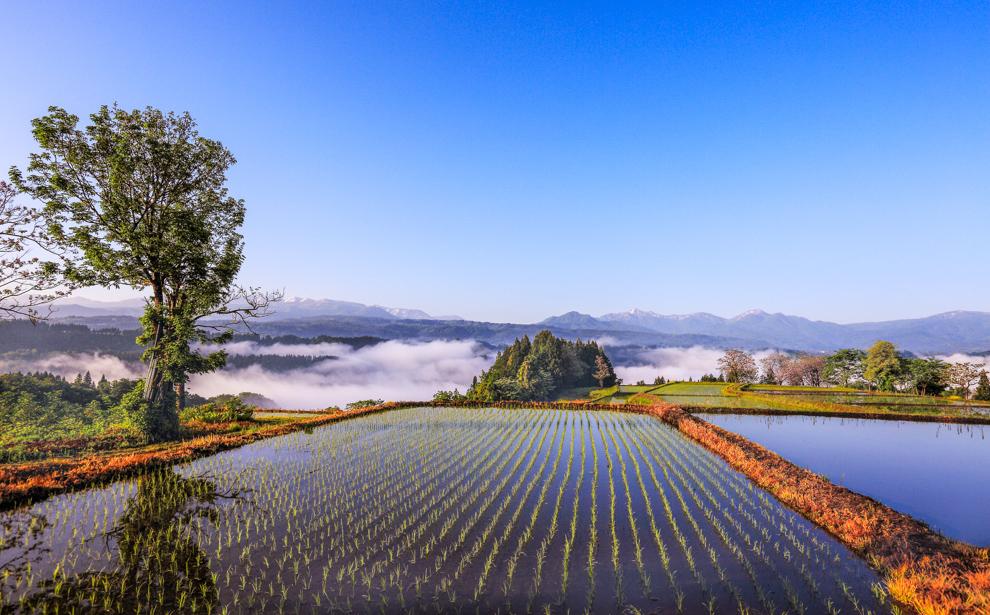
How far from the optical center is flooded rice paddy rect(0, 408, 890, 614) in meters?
7.43

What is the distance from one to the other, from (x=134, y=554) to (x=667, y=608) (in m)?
11.2

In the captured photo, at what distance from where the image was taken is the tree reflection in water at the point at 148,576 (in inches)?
276

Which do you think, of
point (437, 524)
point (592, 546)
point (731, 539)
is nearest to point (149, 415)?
point (437, 524)

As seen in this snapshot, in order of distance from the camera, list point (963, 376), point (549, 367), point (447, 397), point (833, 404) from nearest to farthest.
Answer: point (833, 404) < point (447, 397) < point (963, 376) < point (549, 367)

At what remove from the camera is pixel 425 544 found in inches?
378

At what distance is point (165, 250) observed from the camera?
20766 mm

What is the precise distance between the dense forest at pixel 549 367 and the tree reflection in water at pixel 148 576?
57255 mm

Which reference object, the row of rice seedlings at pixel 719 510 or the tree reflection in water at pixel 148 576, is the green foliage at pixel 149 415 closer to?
the tree reflection in water at pixel 148 576

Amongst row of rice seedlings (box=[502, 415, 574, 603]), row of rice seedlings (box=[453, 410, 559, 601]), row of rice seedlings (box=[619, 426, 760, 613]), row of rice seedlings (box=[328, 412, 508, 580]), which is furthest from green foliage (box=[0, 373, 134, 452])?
row of rice seedlings (box=[619, 426, 760, 613])

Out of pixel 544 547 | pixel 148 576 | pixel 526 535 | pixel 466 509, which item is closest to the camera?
pixel 148 576

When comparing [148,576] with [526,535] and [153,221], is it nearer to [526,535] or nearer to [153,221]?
[526,535]

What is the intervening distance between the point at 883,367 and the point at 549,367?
51051 mm

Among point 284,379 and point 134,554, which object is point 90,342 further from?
point 134,554

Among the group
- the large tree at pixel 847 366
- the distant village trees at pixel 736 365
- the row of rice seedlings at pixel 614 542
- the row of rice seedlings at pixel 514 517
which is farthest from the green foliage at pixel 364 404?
the large tree at pixel 847 366
